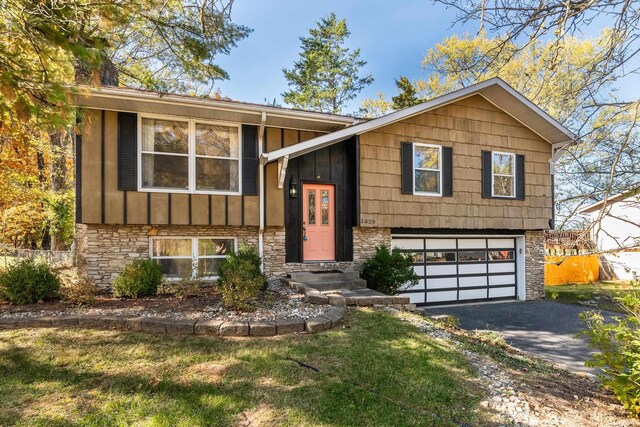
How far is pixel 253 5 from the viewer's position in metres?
5.70

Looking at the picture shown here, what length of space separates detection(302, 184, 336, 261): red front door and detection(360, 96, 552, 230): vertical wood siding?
2.72ft

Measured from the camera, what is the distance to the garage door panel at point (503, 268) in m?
10.5

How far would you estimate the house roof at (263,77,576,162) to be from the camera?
7.66m

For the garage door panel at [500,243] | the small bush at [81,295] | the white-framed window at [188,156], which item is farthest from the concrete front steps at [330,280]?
the garage door panel at [500,243]

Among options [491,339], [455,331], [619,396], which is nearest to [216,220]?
[455,331]

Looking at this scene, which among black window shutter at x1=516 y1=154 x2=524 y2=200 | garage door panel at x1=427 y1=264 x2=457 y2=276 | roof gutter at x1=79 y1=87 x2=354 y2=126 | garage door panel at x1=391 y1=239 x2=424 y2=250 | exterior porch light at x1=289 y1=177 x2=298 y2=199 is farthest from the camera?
black window shutter at x1=516 y1=154 x2=524 y2=200

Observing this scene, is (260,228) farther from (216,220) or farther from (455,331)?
(455,331)

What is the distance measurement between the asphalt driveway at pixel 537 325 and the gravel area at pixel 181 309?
145 inches

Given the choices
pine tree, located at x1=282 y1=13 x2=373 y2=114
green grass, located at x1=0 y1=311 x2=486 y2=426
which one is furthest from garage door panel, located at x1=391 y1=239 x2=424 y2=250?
pine tree, located at x1=282 y1=13 x2=373 y2=114

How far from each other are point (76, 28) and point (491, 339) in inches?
290

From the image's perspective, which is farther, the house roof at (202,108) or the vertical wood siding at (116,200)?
the vertical wood siding at (116,200)

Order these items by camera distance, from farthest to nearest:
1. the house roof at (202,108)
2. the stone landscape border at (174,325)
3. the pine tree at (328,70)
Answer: the pine tree at (328,70) < the house roof at (202,108) < the stone landscape border at (174,325)

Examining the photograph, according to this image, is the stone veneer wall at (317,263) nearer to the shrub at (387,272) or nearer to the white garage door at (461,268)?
the shrub at (387,272)

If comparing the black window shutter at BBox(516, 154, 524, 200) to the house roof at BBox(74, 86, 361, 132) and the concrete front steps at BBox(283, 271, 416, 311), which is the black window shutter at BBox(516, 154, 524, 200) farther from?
the concrete front steps at BBox(283, 271, 416, 311)
